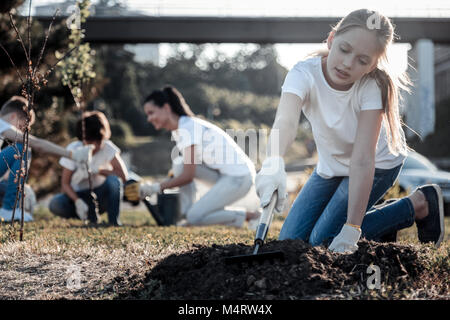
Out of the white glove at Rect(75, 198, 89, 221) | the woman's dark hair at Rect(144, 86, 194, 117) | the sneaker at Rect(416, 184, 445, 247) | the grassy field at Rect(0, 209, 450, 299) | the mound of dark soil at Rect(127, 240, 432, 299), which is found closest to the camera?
the mound of dark soil at Rect(127, 240, 432, 299)

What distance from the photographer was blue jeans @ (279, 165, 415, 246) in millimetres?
3869

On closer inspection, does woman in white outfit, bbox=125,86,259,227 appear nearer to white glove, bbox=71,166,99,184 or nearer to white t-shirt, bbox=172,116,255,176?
white t-shirt, bbox=172,116,255,176

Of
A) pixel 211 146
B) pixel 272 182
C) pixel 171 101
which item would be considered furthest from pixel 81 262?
pixel 171 101

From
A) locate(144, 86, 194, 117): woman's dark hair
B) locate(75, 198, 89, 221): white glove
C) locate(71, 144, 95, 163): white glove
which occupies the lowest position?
locate(75, 198, 89, 221): white glove

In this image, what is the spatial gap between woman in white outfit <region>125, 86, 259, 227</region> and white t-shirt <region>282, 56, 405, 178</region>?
8.12 feet

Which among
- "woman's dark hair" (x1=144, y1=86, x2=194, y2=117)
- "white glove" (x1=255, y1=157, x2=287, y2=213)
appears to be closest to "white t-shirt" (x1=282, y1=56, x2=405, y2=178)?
"white glove" (x1=255, y1=157, x2=287, y2=213)

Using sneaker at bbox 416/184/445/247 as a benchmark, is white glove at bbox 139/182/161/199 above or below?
below

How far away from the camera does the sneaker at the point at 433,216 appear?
4.03m

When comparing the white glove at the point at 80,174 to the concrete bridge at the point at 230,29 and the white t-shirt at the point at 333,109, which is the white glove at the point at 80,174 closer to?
the white t-shirt at the point at 333,109

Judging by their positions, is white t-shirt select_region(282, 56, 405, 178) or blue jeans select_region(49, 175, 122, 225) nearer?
white t-shirt select_region(282, 56, 405, 178)

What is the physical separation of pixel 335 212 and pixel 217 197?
9.47 ft

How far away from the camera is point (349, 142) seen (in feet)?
12.4

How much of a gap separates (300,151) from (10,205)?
127 feet

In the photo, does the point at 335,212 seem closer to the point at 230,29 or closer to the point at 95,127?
the point at 95,127
